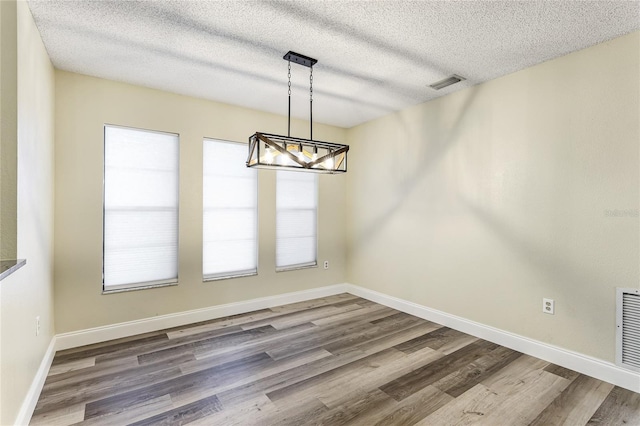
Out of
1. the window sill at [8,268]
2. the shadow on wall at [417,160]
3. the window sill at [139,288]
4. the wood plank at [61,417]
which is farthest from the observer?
the shadow on wall at [417,160]

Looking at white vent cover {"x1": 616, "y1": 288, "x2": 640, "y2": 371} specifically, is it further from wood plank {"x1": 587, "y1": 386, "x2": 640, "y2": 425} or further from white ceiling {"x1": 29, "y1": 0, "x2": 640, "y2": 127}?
white ceiling {"x1": 29, "y1": 0, "x2": 640, "y2": 127}

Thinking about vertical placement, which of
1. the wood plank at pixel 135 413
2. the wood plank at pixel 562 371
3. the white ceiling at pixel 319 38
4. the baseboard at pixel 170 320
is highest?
the white ceiling at pixel 319 38

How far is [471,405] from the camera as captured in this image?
2.21m

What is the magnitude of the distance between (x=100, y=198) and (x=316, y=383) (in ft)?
9.28

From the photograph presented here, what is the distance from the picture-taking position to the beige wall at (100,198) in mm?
3111

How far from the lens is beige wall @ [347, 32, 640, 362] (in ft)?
8.18

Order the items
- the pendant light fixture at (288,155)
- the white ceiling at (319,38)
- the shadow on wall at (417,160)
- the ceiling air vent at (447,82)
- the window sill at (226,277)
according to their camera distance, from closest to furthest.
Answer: the white ceiling at (319,38) → the pendant light fixture at (288,155) → the ceiling air vent at (447,82) → the shadow on wall at (417,160) → the window sill at (226,277)

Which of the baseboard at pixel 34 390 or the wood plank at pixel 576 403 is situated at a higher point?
the baseboard at pixel 34 390

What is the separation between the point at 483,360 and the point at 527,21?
2.82 meters

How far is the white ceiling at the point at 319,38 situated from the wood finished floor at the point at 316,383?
2760 millimetres

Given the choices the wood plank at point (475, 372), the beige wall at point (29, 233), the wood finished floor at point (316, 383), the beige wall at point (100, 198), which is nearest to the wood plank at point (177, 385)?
the wood finished floor at point (316, 383)

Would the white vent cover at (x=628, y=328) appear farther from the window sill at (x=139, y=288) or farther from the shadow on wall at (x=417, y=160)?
the window sill at (x=139, y=288)

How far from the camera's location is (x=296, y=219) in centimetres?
475

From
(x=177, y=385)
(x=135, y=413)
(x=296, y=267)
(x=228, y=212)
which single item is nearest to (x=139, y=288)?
(x=228, y=212)
